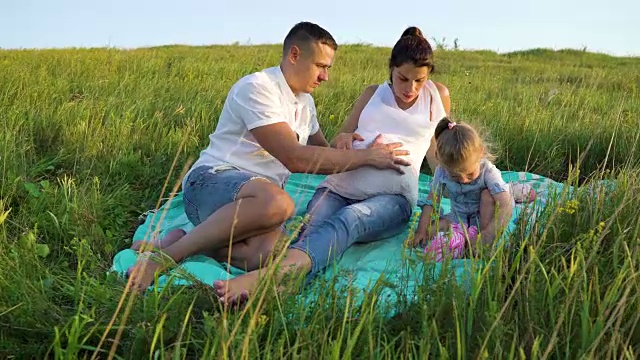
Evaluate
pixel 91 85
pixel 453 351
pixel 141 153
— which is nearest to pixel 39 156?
pixel 141 153

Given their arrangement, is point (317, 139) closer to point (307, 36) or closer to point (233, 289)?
point (307, 36)

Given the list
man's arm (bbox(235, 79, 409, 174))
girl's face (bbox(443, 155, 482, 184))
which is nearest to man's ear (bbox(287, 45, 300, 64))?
man's arm (bbox(235, 79, 409, 174))

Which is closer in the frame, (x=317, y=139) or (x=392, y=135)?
(x=392, y=135)

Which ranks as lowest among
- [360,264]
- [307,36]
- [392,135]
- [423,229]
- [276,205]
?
[360,264]

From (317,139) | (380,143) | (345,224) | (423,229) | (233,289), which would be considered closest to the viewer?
(233,289)

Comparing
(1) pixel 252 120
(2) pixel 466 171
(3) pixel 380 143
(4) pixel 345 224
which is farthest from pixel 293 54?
(2) pixel 466 171

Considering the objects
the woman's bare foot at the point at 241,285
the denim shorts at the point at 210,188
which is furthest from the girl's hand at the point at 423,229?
the woman's bare foot at the point at 241,285

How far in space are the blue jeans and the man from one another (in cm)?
18

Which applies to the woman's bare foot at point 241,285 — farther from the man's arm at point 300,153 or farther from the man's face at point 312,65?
the man's face at point 312,65

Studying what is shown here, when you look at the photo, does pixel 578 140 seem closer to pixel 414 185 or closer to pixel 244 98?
pixel 414 185

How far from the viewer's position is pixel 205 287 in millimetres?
2156

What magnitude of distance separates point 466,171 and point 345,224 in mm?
674

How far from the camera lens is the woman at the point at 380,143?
9.66 feet

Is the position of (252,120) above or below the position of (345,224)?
above
